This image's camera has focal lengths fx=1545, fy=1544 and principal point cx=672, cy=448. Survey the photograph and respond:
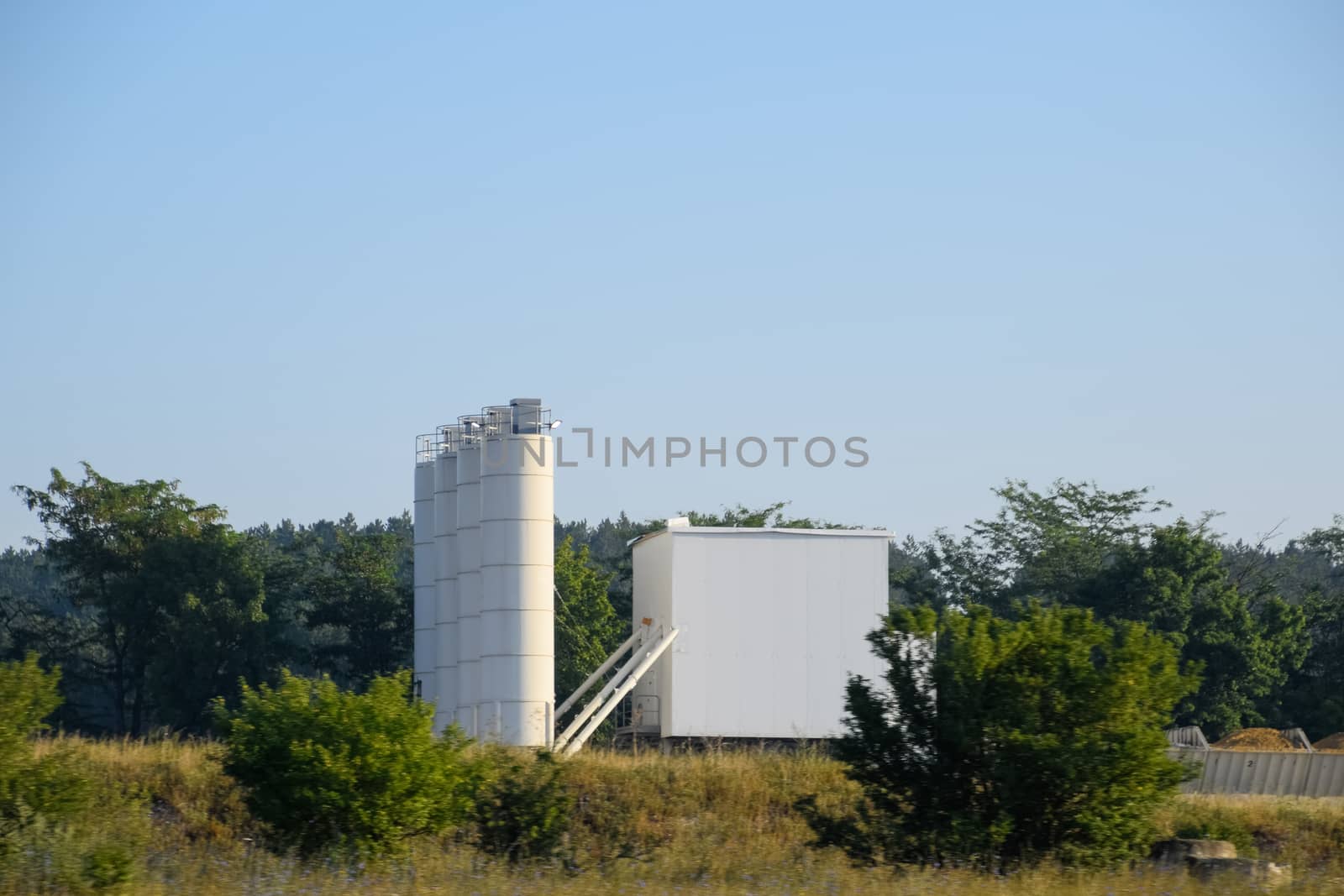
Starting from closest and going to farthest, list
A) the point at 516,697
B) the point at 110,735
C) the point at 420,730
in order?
the point at 420,730 < the point at 516,697 < the point at 110,735

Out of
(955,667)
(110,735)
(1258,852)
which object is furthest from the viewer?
(110,735)

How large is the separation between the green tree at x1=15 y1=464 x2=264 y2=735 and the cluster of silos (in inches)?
652

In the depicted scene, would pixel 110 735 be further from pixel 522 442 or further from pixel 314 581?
pixel 522 442

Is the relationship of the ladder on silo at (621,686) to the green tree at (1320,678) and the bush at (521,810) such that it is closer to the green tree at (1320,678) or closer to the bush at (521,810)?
the bush at (521,810)

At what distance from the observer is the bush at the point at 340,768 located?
Answer: 1945 centimetres

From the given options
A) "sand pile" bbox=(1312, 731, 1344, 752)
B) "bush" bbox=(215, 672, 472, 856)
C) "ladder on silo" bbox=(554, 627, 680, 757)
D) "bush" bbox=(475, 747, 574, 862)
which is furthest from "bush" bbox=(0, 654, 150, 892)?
"sand pile" bbox=(1312, 731, 1344, 752)

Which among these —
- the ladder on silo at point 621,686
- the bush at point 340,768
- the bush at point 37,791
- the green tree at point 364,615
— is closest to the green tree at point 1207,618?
the ladder on silo at point 621,686

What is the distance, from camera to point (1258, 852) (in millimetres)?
26719

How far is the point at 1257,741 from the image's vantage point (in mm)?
45000

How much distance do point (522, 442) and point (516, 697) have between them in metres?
6.62

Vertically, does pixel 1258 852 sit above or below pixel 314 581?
below

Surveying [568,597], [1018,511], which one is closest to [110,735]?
[568,597]

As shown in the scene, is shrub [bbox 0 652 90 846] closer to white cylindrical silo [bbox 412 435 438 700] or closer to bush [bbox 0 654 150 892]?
bush [bbox 0 654 150 892]

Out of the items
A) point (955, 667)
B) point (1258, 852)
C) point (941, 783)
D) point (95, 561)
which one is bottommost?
point (1258, 852)
